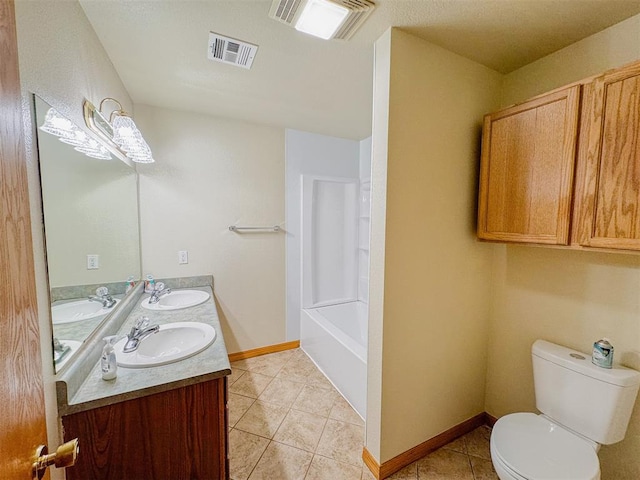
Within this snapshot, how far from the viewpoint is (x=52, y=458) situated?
616 mm

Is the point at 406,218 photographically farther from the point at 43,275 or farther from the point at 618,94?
the point at 43,275

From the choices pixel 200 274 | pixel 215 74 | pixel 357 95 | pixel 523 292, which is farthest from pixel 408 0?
pixel 200 274

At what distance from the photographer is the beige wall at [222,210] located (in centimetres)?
237

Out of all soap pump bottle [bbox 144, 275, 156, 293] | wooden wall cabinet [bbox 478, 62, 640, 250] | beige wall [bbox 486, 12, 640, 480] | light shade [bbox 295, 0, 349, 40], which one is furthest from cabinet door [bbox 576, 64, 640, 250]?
soap pump bottle [bbox 144, 275, 156, 293]

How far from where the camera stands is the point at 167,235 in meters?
2.42

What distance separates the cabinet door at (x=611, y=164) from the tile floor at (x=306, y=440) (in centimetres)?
146

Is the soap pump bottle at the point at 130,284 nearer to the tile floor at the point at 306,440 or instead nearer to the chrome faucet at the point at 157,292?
the chrome faucet at the point at 157,292

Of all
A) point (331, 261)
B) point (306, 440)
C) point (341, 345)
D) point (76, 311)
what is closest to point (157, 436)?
point (76, 311)

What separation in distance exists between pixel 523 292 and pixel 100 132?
2683mm

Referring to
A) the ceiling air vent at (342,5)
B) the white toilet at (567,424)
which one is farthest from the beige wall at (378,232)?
the white toilet at (567,424)

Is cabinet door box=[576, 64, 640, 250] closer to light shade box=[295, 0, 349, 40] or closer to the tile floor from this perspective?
light shade box=[295, 0, 349, 40]

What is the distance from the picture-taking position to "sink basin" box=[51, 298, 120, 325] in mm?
987

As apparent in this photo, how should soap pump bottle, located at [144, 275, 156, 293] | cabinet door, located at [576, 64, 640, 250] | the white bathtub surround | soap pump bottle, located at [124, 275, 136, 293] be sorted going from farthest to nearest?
the white bathtub surround, soap pump bottle, located at [144, 275, 156, 293], soap pump bottle, located at [124, 275, 136, 293], cabinet door, located at [576, 64, 640, 250]

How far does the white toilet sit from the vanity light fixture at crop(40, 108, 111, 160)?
2272 millimetres
